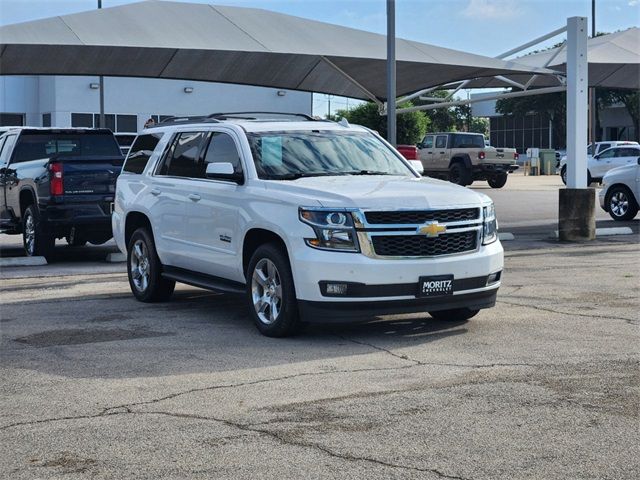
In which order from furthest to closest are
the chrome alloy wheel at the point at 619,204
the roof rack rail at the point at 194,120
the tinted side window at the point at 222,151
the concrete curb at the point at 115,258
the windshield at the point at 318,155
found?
the chrome alloy wheel at the point at 619,204 → the concrete curb at the point at 115,258 → the roof rack rail at the point at 194,120 → the tinted side window at the point at 222,151 → the windshield at the point at 318,155

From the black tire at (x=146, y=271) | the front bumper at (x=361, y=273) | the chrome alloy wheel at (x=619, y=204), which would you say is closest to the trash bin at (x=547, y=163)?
the chrome alloy wheel at (x=619, y=204)

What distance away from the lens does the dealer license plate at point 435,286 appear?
8672 millimetres

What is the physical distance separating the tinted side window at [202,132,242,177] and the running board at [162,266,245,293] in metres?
1.05

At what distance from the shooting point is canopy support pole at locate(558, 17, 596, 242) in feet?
58.4

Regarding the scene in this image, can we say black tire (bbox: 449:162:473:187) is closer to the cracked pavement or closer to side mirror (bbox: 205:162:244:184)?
the cracked pavement

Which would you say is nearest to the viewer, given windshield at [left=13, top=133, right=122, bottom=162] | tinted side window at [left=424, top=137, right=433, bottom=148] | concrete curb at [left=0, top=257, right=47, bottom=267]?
concrete curb at [left=0, top=257, right=47, bottom=267]

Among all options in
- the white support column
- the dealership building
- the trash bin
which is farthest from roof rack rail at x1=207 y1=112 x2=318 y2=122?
the trash bin

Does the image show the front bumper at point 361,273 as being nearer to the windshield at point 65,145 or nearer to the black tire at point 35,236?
the black tire at point 35,236

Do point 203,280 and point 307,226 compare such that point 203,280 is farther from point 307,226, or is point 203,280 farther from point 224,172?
point 307,226

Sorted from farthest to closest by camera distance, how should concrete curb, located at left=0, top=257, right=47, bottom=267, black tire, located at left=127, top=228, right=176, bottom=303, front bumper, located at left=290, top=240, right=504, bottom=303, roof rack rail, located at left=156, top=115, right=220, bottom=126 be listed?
concrete curb, located at left=0, top=257, right=47, bottom=267
black tire, located at left=127, top=228, right=176, bottom=303
roof rack rail, located at left=156, top=115, right=220, bottom=126
front bumper, located at left=290, top=240, right=504, bottom=303

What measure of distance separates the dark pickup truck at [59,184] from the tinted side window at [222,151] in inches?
213

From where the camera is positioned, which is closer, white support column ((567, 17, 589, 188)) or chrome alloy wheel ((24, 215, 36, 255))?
chrome alloy wheel ((24, 215, 36, 255))

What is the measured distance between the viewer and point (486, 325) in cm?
955

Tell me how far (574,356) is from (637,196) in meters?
14.6
